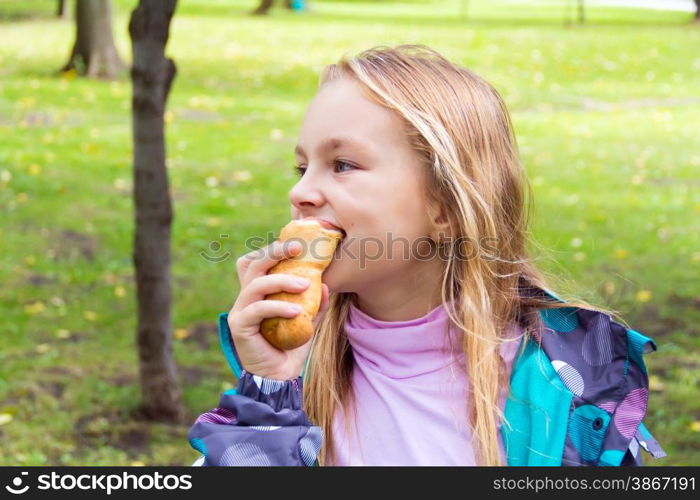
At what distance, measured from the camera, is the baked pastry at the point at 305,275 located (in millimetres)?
Answer: 1782

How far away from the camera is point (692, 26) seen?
23.6m

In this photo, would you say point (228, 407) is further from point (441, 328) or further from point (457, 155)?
point (457, 155)

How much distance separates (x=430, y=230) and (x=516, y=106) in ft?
36.9

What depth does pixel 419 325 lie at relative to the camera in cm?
196

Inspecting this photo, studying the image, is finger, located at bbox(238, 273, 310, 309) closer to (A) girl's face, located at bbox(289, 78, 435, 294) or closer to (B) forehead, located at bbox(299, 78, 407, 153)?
(A) girl's face, located at bbox(289, 78, 435, 294)

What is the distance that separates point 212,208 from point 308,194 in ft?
18.8

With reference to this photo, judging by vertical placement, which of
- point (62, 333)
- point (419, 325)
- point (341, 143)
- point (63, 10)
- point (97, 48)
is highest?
point (63, 10)

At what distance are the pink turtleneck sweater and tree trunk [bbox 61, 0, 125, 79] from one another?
12.2 metres

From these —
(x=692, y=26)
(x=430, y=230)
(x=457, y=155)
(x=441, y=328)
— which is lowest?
(x=441, y=328)

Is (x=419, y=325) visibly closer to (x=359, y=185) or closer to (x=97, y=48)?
(x=359, y=185)

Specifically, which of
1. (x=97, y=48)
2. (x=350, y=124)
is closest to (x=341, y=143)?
(x=350, y=124)

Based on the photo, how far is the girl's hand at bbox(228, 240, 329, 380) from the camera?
1.80 meters

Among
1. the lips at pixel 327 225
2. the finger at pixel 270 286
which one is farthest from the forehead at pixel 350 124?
the finger at pixel 270 286

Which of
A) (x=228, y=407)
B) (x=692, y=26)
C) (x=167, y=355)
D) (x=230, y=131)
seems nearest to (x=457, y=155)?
(x=228, y=407)
